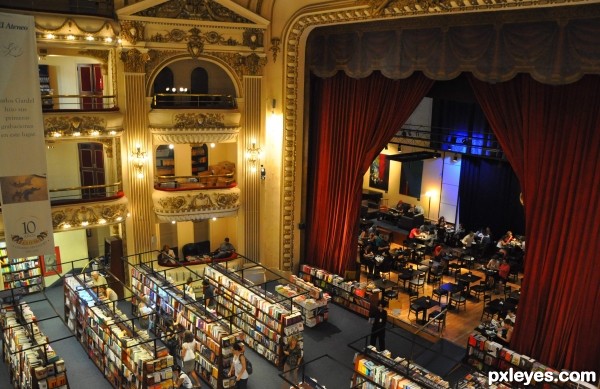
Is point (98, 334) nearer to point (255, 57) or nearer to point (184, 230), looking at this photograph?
point (184, 230)

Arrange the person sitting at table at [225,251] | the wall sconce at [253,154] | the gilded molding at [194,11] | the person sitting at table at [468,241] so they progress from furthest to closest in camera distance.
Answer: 1. the person sitting at table at [468,241]
2. the person sitting at table at [225,251]
3. the wall sconce at [253,154]
4. the gilded molding at [194,11]

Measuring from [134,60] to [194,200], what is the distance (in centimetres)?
384

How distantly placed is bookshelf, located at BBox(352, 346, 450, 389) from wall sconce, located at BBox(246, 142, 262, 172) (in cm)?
672

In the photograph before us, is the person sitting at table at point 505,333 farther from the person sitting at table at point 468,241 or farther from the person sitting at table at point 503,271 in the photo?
the person sitting at table at point 468,241

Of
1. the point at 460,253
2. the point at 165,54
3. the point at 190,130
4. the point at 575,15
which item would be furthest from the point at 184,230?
the point at 575,15

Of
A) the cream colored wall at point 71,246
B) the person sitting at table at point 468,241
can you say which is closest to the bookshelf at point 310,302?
the person sitting at table at point 468,241

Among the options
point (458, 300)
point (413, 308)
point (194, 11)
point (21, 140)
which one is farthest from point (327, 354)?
point (194, 11)

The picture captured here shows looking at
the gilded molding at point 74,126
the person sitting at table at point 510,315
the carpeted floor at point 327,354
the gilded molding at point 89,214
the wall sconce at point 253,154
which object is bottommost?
the carpeted floor at point 327,354

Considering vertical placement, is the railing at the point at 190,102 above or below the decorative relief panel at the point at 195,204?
above

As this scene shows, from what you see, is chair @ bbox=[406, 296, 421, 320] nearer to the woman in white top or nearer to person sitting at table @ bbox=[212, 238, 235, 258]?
the woman in white top

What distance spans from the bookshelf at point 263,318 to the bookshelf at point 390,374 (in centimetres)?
184

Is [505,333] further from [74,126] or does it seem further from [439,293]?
[74,126]

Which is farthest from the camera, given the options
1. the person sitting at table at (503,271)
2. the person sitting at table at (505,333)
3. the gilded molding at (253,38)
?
the person sitting at table at (503,271)

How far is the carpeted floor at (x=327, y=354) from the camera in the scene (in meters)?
10.7
